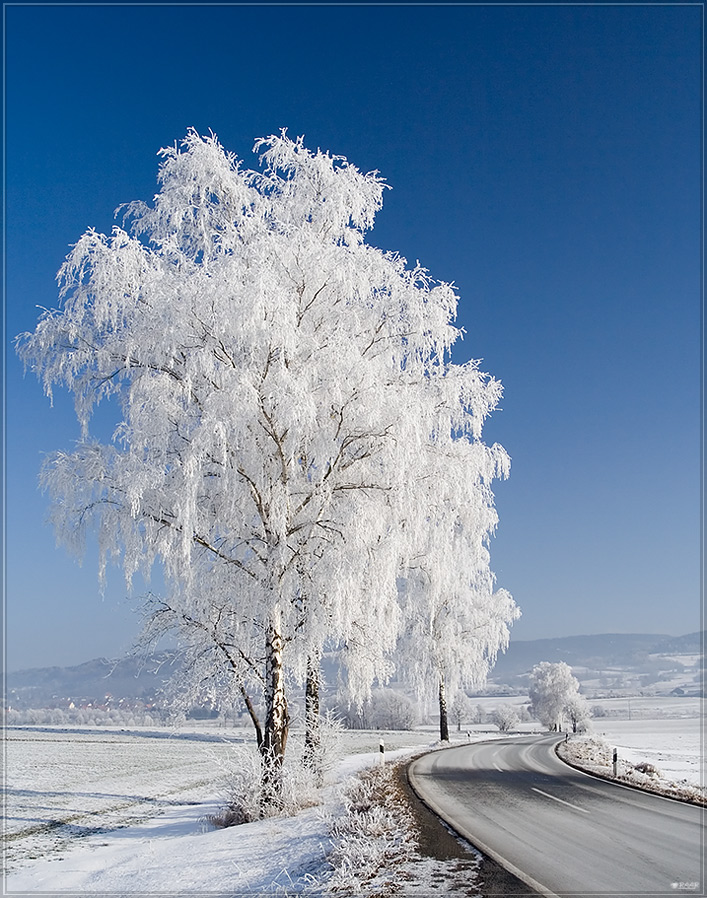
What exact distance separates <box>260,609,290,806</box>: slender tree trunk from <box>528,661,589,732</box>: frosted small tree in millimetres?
75110

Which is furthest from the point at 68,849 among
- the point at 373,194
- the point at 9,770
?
the point at 9,770

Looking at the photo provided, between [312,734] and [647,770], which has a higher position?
[312,734]

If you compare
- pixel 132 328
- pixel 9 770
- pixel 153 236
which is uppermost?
pixel 153 236

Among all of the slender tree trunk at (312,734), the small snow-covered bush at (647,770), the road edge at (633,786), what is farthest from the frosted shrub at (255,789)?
the small snow-covered bush at (647,770)

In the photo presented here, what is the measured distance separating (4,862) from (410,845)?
317 inches

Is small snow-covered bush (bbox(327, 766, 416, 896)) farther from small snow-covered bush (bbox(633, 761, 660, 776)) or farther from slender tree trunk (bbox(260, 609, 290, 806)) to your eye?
small snow-covered bush (bbox(633, 761, 660, 776))

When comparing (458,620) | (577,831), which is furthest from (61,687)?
(577,831)

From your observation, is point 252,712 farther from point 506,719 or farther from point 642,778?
point 506,719

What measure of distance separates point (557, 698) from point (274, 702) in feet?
253

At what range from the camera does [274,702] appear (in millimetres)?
12727

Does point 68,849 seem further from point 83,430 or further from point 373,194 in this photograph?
point 373,194

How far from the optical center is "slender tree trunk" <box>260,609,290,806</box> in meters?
12.5

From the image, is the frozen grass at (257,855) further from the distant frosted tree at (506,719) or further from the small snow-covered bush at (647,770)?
the distant frosted tree at (506,719)

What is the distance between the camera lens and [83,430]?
1323 cm
